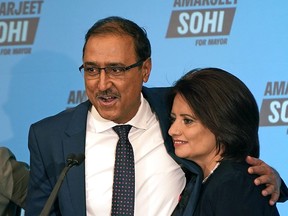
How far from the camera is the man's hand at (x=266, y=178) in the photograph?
2588mm

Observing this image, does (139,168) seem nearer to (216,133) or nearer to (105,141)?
(105,141)

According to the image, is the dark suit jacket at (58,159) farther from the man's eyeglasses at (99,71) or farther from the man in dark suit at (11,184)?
the man in dark suit at (11,184)

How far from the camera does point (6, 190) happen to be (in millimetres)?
3121

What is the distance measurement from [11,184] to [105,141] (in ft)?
1.60

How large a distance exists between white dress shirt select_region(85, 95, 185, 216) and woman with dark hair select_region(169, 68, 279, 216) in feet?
0.34

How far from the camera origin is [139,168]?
9.47ft

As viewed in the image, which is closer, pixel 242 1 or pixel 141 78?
pixel 141 78

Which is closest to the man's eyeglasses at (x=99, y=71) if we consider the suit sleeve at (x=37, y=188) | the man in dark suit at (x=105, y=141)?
the man in dark suit at (x=105, y=141)

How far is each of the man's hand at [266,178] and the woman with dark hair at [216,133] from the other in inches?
0.8

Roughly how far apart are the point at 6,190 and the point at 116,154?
0.54 m

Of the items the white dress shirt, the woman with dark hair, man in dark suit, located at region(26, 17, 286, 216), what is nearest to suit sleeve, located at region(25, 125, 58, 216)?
man in dark suit, located at region(26, 17, 286, 216)

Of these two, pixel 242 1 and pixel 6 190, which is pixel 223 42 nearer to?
pixel 242 1

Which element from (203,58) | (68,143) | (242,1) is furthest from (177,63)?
(68,143)

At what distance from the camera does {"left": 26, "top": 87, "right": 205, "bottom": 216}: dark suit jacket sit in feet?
→ 9.07
